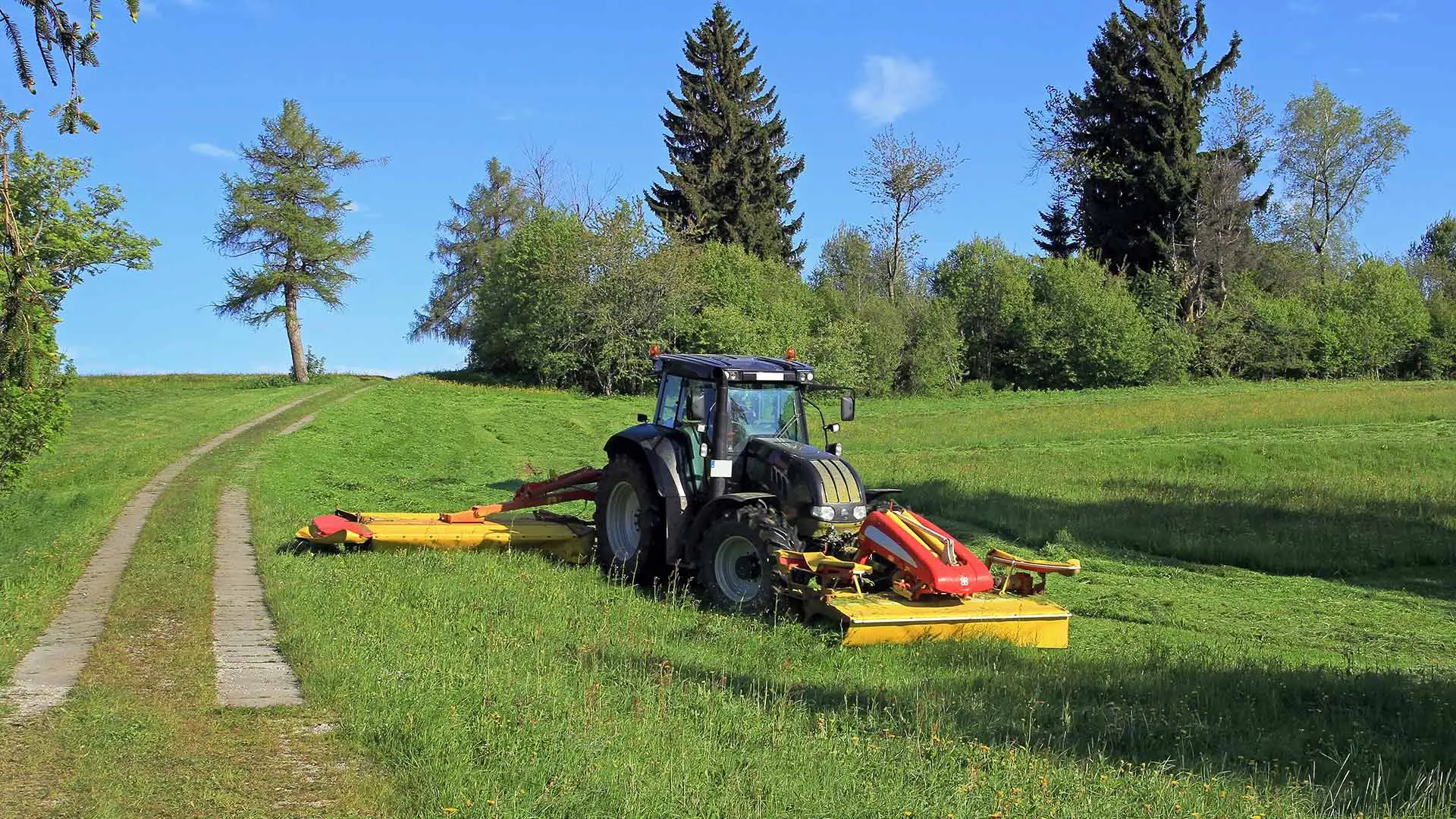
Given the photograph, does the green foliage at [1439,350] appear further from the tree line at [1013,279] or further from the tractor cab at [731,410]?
the tractor cab at [731,410]

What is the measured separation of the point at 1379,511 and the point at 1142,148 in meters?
41.1

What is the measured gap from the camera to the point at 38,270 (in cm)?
646

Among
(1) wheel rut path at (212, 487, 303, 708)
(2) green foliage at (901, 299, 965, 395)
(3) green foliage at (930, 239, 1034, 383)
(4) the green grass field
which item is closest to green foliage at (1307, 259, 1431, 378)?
(3) green foliage at (930, 239, 1034, 383)

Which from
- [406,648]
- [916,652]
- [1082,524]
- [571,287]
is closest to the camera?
[406,648]

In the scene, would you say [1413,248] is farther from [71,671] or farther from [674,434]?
[71,671]

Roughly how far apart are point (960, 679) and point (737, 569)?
3.41 meters

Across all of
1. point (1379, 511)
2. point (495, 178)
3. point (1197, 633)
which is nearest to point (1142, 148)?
point (495, 178)

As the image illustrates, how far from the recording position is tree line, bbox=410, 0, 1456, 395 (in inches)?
1950

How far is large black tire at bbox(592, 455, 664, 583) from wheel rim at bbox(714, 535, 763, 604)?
1.33 metres

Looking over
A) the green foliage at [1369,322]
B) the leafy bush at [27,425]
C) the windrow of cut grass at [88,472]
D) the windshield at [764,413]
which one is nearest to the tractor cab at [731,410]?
the windshield at [764,413]

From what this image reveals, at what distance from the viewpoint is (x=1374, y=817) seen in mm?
5723

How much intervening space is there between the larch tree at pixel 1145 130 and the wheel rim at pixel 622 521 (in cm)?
4759

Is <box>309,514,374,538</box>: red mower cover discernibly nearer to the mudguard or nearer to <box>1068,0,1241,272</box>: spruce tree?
the mudguard

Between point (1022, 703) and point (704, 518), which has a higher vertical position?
point (704, 518)
